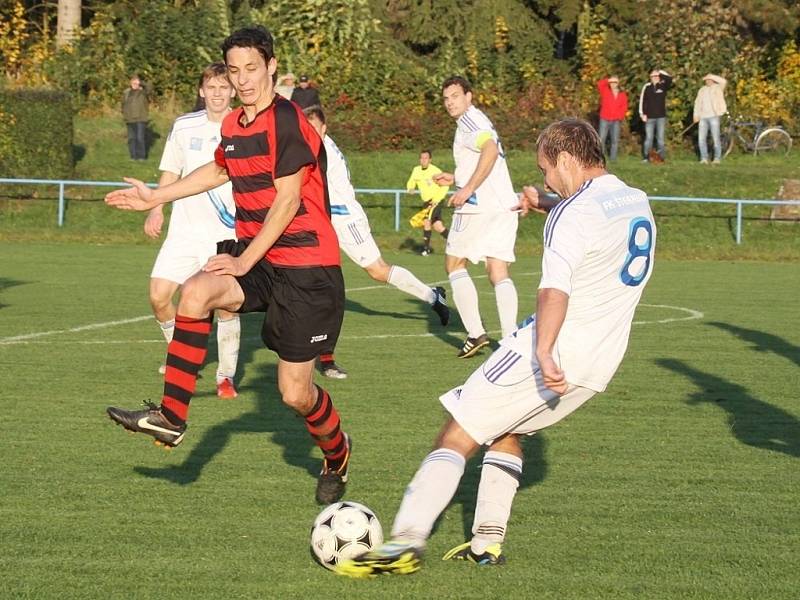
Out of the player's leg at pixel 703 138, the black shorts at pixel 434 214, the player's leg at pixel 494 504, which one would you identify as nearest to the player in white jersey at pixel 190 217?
the player's leg at pixel 494 504

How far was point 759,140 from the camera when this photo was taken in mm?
31750

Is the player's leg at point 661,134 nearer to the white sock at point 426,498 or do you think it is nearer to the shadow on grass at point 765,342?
the shadow on grass at point 765,342

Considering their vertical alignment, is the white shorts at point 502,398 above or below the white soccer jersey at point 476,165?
below

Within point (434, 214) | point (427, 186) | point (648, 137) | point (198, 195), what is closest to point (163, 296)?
point (198, 195)

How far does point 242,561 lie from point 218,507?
35.7 inches

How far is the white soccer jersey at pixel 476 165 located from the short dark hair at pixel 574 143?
6.19 metres

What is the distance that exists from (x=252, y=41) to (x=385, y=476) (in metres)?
2.31

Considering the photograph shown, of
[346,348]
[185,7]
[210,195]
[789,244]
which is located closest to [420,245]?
[789,244]

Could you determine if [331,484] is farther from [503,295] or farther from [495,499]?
[503,295]

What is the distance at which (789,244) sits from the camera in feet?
83.4

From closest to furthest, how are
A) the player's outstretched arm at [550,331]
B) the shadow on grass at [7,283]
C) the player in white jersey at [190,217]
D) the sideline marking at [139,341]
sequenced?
the player's outstretched arm at [550,331] < the player in white jersey at [190,217] < the sideline marking at [139,341] < the shadow on grass at [7,283]

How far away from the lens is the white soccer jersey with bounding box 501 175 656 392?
5.18 m

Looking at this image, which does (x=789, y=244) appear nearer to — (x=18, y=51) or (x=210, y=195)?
(x=210, y=195)

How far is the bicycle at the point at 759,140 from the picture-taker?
3181cm
